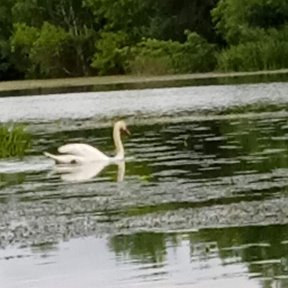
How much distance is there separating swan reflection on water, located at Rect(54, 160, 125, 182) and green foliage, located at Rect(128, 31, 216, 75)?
44.0 meters

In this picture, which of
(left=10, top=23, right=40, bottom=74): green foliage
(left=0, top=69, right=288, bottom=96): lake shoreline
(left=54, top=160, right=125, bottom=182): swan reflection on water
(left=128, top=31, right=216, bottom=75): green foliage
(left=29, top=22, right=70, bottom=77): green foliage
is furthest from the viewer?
(left=10, top=23, right=40, bottom=74): green foliage

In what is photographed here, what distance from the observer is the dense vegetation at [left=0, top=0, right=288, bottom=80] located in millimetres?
62281

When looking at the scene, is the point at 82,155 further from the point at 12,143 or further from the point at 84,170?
the point at 12,143

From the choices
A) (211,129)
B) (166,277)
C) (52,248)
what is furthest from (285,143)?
(166,277)

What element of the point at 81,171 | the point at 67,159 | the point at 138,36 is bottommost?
the point at 81,171

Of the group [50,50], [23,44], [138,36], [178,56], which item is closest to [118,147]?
[178,56]

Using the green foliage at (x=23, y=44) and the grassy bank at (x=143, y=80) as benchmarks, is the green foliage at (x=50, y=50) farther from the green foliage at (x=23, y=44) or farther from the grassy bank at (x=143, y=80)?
the grassy bank at (x=143, y=80)

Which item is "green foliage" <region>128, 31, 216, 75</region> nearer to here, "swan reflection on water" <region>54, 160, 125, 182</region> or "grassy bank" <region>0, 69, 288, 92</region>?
"grassy bank" <region>0, 69, 288, 92</region>

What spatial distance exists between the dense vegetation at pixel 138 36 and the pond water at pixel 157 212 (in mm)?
31916

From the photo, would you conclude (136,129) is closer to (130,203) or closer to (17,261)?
(130,203)

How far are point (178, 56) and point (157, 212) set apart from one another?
51452 millimetres

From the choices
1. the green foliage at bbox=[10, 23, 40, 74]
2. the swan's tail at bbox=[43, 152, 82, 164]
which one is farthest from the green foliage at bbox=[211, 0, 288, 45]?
the swan's tail at bbox=[43, 152, 82, 164]

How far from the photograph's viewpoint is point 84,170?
22.0m

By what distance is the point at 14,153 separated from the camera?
82.6 feet
